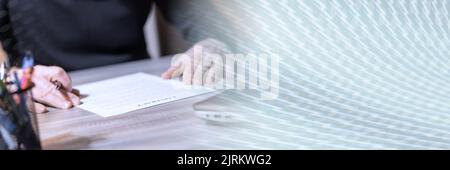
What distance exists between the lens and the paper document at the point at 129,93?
23.6 inches

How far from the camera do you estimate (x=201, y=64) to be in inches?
26.1

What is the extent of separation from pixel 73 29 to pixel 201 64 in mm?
396

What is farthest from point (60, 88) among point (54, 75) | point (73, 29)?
point (73, 29)

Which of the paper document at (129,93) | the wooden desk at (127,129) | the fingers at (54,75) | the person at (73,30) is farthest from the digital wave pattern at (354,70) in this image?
the person at (73,30)

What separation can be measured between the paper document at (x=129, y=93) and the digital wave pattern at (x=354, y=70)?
0.17 m

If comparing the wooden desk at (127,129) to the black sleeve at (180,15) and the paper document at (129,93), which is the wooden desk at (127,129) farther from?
the black sleeve at (180,15)

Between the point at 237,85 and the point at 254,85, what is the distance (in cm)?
3

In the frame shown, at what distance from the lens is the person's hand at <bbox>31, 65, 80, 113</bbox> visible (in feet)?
1.98

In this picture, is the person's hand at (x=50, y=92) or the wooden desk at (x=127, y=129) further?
the person's hand at (x=50, y=92)
